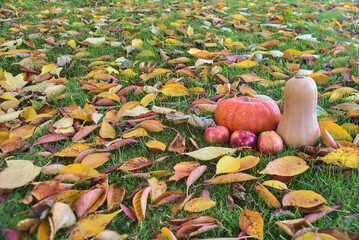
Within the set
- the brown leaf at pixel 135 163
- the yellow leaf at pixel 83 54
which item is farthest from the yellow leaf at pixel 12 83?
the brown leaf at pixel 135 163

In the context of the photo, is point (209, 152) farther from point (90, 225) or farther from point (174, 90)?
point (174, 90)

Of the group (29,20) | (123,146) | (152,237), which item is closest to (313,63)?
(123,146)

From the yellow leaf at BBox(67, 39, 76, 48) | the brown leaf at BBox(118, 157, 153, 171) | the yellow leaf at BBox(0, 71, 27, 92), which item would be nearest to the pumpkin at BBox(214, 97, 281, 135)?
the brown leaf at BBox(118, 157, 153, 171)

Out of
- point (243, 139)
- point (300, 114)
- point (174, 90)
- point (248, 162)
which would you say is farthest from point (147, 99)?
point (300, 114)

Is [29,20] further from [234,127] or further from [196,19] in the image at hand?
[234,127]

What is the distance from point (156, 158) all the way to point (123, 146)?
0.76 feet

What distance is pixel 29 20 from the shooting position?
4.43 metres

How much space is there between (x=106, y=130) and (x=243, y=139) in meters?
0.84

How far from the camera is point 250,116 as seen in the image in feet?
5.77

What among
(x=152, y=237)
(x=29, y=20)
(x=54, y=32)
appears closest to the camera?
(x=152, y=237)

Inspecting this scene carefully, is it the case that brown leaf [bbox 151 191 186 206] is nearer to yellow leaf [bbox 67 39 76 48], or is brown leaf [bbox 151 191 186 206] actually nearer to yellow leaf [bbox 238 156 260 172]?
yellow leaf [bbox 238 156 260 172]

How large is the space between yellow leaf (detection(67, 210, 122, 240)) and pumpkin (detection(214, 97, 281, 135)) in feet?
2.85

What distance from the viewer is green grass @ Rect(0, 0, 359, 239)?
126 cm

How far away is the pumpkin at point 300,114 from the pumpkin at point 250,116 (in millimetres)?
114
